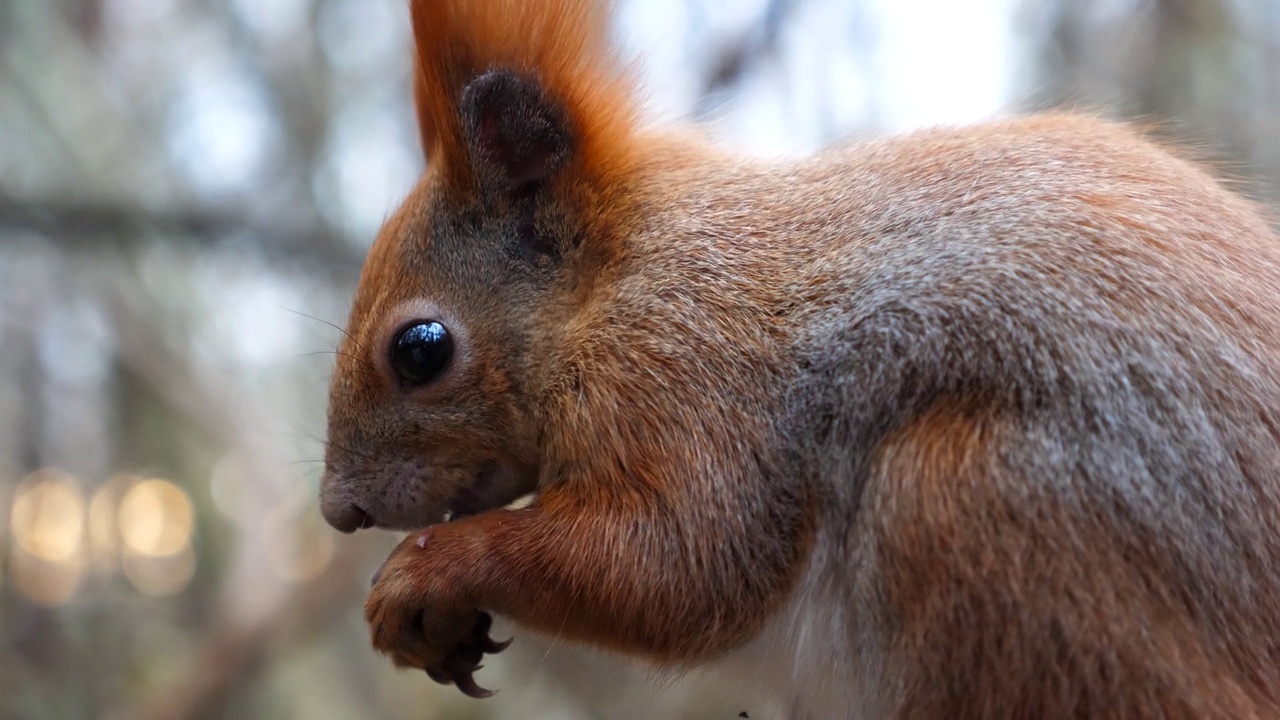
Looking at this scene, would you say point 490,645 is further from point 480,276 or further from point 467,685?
point 480,276

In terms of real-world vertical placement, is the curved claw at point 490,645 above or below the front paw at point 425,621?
below

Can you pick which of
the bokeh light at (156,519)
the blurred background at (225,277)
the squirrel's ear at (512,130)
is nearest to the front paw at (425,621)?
the squirrel's ear at (512,130)

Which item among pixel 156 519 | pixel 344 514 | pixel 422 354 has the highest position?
pixel 422 354

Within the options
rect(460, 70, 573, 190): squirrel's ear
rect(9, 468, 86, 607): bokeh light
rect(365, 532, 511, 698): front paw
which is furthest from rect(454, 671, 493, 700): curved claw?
rect(9, 468, 86, 607): bokeh light

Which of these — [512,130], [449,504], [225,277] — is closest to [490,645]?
[449,504]

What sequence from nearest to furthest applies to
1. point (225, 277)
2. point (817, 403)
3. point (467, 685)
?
point (817, 403) < point (467, 685) < point (225, 277)

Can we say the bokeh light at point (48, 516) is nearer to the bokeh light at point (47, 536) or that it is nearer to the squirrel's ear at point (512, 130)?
the bokeh light at point (47, 536)

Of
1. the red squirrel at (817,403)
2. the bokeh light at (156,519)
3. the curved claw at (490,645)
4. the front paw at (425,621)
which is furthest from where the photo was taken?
the bokeh light at (156,519)
